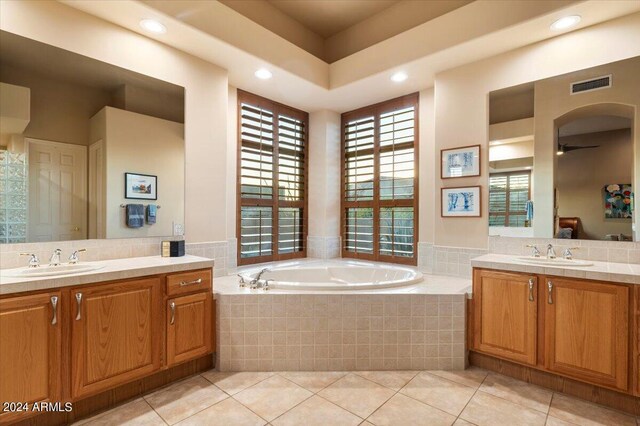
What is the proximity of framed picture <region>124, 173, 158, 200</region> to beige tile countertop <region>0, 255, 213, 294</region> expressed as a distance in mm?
486

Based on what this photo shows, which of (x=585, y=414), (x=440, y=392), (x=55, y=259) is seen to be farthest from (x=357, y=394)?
(x=55, y=259)

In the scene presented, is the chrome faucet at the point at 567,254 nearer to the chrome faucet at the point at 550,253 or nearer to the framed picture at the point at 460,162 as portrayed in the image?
the chrome faucet at the point at 550,253

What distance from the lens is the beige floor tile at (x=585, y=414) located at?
6.10ft

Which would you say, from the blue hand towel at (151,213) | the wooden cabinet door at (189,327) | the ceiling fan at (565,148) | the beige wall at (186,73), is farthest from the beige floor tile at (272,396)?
the ceiling fan at (565,148)

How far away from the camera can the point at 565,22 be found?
2.33m

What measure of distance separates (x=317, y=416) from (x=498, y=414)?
109cm

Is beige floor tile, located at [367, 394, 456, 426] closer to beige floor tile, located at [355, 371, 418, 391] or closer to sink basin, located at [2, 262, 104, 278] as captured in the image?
beige floor tile, located at [355, 371, 418, 391]

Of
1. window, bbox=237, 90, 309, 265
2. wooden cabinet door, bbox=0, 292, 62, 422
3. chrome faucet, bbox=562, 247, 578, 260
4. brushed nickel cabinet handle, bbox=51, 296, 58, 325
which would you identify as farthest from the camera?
window, bbox=237, 90, 309, 265

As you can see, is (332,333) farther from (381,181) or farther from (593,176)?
(593,176)

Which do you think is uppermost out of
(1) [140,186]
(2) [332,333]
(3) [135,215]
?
(1) [140,186]

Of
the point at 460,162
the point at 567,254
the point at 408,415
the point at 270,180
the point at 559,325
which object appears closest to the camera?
the point at 408,415

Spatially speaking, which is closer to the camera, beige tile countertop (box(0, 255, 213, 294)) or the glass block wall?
beige tile countertop (box(0, 255, 213, 294))

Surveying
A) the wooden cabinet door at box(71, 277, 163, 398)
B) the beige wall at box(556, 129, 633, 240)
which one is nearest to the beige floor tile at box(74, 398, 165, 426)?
the wooden cabinet door at box(71, 277, 163, 398)

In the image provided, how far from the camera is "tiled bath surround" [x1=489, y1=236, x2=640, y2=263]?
2297 millimetres
